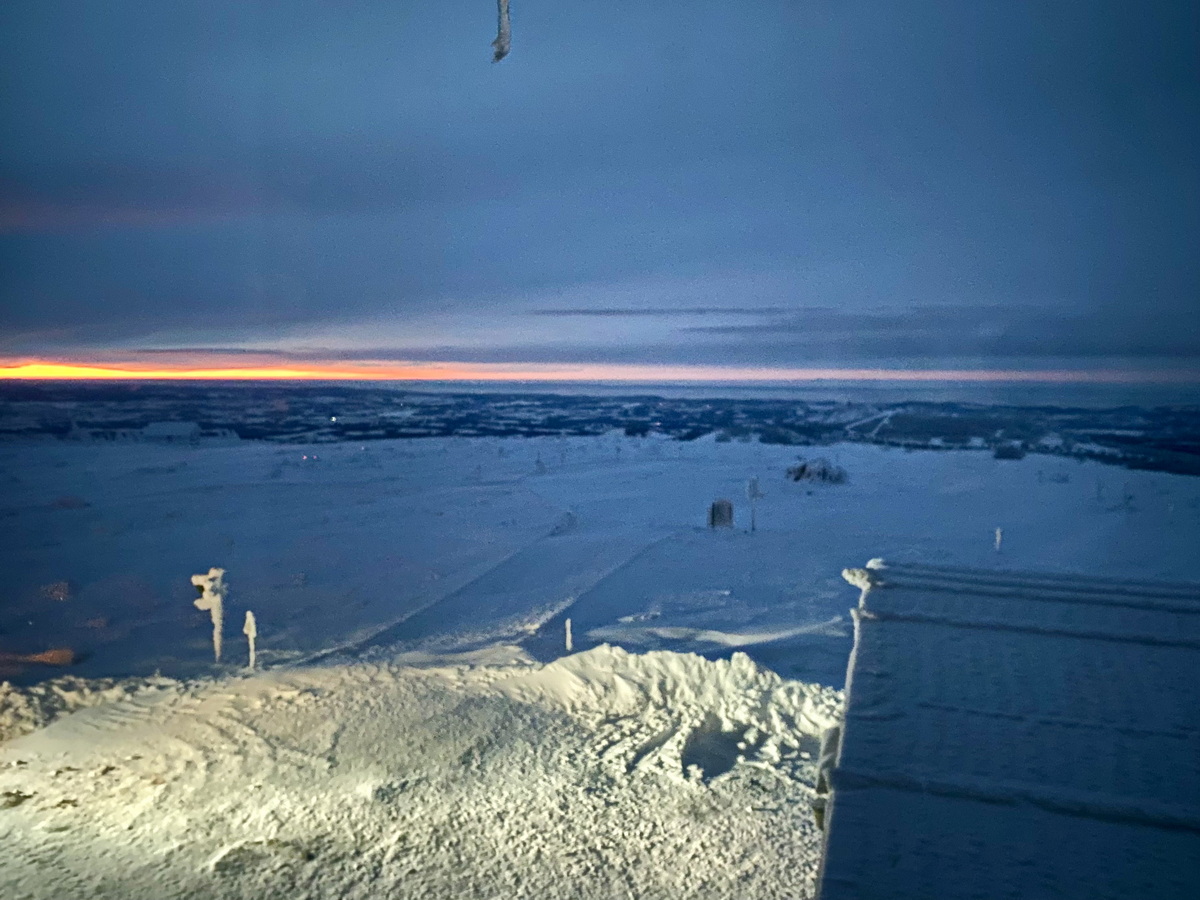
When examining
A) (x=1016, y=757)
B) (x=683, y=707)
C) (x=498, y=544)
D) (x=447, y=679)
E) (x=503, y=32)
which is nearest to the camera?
(x=1016, y=757)

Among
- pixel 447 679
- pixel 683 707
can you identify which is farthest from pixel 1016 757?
pixel 447 679

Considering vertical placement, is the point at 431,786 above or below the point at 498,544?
above

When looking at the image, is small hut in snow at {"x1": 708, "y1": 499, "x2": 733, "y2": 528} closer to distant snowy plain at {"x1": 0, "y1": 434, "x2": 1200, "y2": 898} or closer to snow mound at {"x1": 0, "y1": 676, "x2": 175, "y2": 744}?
distant snowy plain at {"x1": 0, "y1": 434, "x2": 1200, "y2": 898}

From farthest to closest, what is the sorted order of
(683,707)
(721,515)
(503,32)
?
(721,515) < (683,707) < (503,32)

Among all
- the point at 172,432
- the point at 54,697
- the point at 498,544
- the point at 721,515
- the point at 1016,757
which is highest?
the point at 1016,757

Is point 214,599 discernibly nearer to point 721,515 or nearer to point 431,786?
point 431,786

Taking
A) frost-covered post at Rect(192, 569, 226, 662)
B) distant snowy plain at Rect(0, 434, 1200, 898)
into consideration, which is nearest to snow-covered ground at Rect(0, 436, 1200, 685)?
distant snowy plain at Rect(0, 434, 1200, 898)

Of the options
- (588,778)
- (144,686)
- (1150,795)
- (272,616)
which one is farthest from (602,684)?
(1150,795)

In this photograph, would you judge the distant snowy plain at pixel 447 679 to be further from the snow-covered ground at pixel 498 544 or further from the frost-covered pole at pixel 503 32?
the frost-covered pole at pixel 503 32
